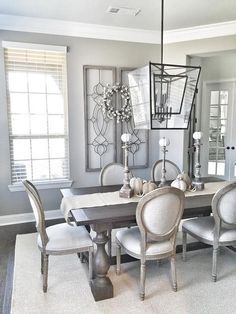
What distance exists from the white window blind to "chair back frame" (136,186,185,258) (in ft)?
7.73

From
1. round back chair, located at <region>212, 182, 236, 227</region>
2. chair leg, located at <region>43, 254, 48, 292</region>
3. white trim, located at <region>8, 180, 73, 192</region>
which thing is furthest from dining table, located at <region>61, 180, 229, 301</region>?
white trim, located at <region>8, 180, 73, 192</region>

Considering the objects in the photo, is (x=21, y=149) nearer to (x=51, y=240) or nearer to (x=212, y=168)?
(x=51, y=240)

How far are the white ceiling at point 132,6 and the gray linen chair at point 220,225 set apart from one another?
2.34 m

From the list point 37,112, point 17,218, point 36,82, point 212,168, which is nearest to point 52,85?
point 36,82

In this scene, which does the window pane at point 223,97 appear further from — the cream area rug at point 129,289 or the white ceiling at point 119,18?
the cream area rug at point 129,289

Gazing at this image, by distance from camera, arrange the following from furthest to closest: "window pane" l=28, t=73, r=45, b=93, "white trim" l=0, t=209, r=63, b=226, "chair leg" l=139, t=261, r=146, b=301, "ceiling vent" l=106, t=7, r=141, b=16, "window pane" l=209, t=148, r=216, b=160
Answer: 1. "window pane" l=209, t=148, r=216, b=160
2. "white trim" l=0, t=209, r=63, b=226
3. "window pane" l=28, t=73, r=45, b=93
4. "ceiling vent" l=106, t=7, r=141, b=16
5. "chair leg" l=139, t=261, r=146, b=301

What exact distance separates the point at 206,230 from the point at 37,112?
113 inches

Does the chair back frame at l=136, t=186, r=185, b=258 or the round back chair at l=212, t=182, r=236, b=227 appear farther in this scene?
the round back chair at l=212, t=182, r=236, b=227

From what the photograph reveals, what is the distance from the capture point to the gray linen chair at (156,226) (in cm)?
229

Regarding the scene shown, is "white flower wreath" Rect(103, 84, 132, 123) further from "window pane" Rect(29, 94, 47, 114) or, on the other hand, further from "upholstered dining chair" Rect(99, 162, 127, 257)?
"upholstered dining chair" Rect(99, 162, 127, 257)

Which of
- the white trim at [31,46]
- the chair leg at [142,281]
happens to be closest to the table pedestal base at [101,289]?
the chair leg at [142,281]

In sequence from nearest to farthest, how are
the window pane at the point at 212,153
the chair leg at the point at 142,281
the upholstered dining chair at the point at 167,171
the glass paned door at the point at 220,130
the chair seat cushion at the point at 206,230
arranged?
the chair leg at the point at 142,281
the chair seat cushion at the point at 206,230
the upholstered dining chair at the point at 167,171
the glass paned door at the point at 220,130
the window pane at the point at 212,153

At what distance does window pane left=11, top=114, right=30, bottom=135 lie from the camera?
4082mm

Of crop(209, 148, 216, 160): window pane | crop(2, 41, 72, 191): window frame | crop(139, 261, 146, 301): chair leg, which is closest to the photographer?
crop(139, 261, 146, 301): chair leg
